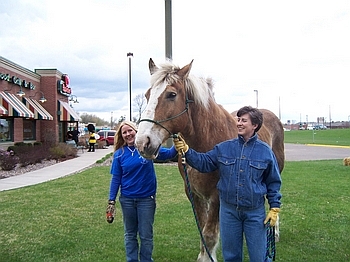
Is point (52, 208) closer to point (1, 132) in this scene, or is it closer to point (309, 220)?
point (309, 220)

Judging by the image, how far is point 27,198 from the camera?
8367 mm

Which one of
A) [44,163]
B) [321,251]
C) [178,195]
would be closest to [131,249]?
[321,251]

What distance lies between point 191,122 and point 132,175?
968 millimetres

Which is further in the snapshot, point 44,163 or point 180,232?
point 44,163

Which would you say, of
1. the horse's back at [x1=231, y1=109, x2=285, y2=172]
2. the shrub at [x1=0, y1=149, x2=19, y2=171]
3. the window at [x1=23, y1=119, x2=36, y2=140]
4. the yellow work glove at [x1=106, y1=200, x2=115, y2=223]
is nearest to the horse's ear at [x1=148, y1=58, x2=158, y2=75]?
the yellow work glove at [x1=106, y1=200, x2=115, y2=223]

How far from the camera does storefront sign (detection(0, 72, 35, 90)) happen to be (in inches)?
719

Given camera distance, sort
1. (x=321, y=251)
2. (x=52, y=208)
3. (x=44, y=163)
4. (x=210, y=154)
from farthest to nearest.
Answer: (x=44, y=163) < (x=52, y=208) < (x=321, y=251) < (x=210, y=154)

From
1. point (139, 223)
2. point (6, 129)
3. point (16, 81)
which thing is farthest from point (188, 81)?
point (16, 81)

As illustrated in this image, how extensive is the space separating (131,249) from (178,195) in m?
4.78

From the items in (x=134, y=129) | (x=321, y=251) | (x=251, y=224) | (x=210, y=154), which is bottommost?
(x=321, y=251)

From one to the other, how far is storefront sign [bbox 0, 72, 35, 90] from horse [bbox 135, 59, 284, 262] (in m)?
17.4

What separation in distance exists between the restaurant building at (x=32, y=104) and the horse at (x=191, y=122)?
1439 cm

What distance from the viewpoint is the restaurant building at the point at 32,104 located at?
18328mm

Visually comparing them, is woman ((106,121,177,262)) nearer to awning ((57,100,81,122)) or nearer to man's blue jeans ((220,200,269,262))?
man's blue jeans ((220,200,269,262))
